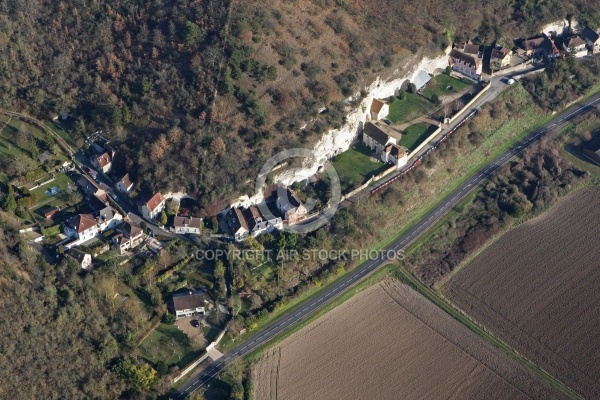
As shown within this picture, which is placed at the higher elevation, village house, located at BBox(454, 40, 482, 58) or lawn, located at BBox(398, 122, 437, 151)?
village house, located at BBox(454, 40, 482, 58)

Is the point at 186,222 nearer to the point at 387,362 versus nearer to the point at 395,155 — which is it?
the point at 387,362

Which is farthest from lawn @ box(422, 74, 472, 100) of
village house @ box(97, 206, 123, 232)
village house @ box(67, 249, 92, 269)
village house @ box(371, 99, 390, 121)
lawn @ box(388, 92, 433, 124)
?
village house @ box(67, 249, 92, 269)

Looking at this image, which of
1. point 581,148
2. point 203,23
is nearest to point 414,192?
point 581,148

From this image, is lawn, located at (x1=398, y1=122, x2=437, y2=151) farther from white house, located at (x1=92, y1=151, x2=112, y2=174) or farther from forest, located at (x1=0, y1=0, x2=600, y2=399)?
white house, located at (x1=92, y1=151, x2=112, y2=174)

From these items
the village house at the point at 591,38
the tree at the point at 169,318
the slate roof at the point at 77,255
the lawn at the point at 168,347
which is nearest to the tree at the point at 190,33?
the slate roof at the point at 77,255

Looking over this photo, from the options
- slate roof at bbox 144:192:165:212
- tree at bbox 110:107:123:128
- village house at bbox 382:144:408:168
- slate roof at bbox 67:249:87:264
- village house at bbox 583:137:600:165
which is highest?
tree at bbox 110:107:123:128

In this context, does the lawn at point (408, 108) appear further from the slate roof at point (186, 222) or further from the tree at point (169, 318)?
the tree at point (169, 318)
